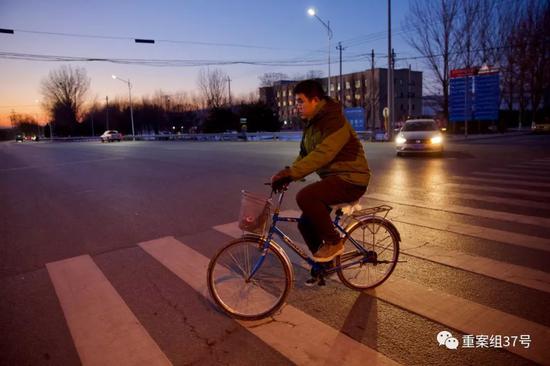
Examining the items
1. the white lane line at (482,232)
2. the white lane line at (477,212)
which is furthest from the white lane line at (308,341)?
the white lane line at (477,212)

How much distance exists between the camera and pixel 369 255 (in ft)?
13.5

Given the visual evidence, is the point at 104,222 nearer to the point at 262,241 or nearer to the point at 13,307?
the point at 13,307

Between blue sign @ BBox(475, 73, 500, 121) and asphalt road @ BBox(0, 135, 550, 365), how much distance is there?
2640 centimetres

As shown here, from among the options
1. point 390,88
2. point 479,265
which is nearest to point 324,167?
point 479,265

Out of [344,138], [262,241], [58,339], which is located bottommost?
[58,339]

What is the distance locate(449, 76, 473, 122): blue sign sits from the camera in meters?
34.2

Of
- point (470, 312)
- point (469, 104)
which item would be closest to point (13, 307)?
point (470, 312)

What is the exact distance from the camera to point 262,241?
Answer: 11.6ft

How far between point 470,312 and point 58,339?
3.59 metres

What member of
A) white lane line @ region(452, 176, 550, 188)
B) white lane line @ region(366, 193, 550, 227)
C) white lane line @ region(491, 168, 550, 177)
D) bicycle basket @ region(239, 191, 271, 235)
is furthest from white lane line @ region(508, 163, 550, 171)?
bicycle basket @ region(239, 191, 271, 235)

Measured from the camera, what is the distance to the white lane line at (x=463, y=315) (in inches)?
118

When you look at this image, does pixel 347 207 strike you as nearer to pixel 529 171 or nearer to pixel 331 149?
pixel 331 149

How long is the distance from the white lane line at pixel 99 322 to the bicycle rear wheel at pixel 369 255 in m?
1.96

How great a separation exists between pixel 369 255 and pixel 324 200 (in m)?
1.00
